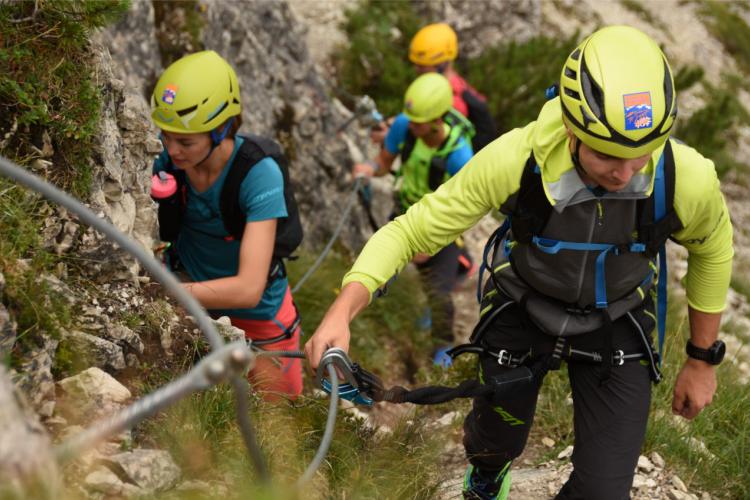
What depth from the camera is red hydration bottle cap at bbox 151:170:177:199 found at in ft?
15.4

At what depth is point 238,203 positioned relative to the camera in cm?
460

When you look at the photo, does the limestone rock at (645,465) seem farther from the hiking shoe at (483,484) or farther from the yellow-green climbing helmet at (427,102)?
the yellow-green climbing helmet at (427,102)

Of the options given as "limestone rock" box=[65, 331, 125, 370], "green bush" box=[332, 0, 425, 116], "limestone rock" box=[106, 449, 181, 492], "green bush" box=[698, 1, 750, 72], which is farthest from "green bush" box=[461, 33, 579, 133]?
"green bush" box=[698, 1, 750, 72]

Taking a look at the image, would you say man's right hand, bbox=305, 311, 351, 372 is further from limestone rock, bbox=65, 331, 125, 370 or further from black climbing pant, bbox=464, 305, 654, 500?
black climbing pant, bbox=464, 305, 654, 500

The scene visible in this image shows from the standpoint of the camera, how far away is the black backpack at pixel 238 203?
4.56m

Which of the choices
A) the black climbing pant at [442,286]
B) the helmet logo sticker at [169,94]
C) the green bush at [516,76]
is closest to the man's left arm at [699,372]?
the helmet logo sticker at [169,94]

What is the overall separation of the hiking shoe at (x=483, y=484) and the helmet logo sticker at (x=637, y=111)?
210 cm

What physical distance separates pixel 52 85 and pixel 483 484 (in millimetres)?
3073

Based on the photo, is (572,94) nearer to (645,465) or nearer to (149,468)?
(149,468)

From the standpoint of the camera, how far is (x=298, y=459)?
3.37 m

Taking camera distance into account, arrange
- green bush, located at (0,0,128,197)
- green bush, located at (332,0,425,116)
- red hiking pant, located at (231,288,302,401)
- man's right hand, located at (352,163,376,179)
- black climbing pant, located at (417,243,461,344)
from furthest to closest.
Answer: green bush, located at (332,0,425,116) < man's right hand, located at (352,163,376,179) < black climbing pant, located at (417,243,461,344) < red hiking pant, located at (231,288,302,401) < green bush, located at (0,0,128,197)

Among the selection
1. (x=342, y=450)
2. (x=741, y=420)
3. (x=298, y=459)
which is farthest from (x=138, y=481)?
(x=741, y=420)

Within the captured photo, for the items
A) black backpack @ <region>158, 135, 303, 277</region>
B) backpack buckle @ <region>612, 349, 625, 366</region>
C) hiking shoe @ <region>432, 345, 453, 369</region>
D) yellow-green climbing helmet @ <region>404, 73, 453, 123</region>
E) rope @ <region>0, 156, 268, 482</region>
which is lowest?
hiking shoe @ <region>432, 345, 453, 369</region>

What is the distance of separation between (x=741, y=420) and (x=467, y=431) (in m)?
2.22
